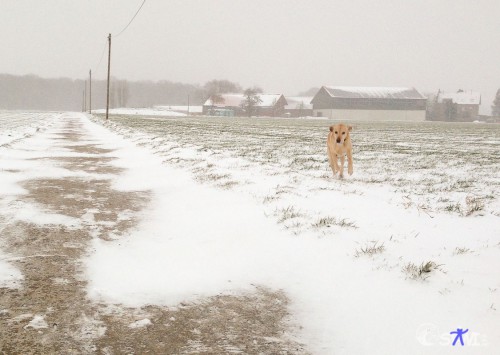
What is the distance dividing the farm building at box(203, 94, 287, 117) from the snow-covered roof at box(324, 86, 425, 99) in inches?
519

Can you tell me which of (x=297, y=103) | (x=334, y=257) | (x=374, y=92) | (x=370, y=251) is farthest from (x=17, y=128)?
(x=297, y=103)

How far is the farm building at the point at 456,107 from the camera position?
10012 centimetres

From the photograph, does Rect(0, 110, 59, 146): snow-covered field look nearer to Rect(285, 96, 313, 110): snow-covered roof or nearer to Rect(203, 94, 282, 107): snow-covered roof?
Rect(203, 94, 282, 107): snow-covered roof

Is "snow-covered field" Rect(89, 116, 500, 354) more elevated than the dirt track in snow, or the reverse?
"snow-covered field" Rect(89, 116, 500, 354)

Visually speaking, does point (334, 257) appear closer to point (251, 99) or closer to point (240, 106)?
point (251, 99)

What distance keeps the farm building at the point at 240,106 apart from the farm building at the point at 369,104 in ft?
36.0

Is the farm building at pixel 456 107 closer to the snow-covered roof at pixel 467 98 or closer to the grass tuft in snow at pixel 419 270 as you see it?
the snow-covered roof at pixel 467 98

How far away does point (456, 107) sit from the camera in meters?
99.6

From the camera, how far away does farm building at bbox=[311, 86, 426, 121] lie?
317 ft

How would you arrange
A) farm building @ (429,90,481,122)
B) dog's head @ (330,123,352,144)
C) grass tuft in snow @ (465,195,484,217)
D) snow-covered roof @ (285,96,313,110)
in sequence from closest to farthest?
1. grass tuft in snow @ (465,195,484,217)
2. dog's head @ (330,123,352,144)
3. farm building @ (429,90,481,122)
4. snow-covered roof @ (285,96,313,110)

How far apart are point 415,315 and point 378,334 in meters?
0.35

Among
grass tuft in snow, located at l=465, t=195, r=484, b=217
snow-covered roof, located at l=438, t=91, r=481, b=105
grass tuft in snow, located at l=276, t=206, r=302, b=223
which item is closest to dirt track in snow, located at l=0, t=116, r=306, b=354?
grass tuft in snow, located at l=276, t=206, r=302, b=223

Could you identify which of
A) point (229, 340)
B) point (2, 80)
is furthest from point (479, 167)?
point (2, 80)

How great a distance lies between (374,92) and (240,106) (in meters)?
34.2
